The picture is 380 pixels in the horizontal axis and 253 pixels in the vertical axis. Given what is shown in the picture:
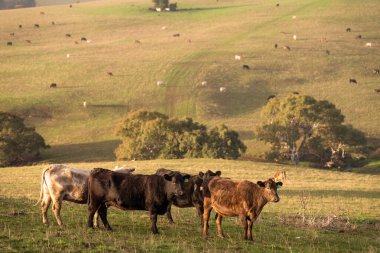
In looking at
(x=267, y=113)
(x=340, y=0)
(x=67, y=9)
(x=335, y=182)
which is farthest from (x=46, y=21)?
(x=335, y=182)

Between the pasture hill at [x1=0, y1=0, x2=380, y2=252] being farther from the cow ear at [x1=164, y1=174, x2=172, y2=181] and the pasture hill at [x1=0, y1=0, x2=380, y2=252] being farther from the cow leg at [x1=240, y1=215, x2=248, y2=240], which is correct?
the cow ear at [x1=164, y1=174, x2=172, y2=181]

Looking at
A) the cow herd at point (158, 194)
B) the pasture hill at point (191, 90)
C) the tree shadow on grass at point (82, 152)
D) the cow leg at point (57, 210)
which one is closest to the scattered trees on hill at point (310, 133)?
the pasture hill at point (191, 90)

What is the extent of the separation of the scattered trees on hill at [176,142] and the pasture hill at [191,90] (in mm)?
5857

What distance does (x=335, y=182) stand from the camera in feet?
134

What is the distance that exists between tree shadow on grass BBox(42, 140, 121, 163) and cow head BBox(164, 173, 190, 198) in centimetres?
5273

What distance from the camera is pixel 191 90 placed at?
9444cm

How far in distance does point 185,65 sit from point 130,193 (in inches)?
3441

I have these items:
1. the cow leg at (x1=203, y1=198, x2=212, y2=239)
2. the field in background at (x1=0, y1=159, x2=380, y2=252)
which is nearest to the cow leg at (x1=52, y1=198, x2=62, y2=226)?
the field in background at (x1=0, y1=159, x2=380, y2=252)

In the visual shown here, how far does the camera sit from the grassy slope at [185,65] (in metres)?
86.2

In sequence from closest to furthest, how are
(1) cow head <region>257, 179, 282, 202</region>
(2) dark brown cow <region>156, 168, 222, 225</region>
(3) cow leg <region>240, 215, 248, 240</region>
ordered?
(1) cow head <region>257, 179, 282, 202</region> → (3) cow leg <region>240, 215, 248, 240</region> → (2) dark brown cow <region>156, 168, 222, 225</region>

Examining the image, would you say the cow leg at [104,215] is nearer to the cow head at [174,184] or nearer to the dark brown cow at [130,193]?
the dark brown cow at [130,193]

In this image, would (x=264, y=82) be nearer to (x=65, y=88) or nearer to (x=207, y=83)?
(x=207, y=83)

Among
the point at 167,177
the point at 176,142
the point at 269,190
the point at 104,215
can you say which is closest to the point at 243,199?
the point at 269,190

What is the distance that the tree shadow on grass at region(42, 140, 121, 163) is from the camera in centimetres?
7094
